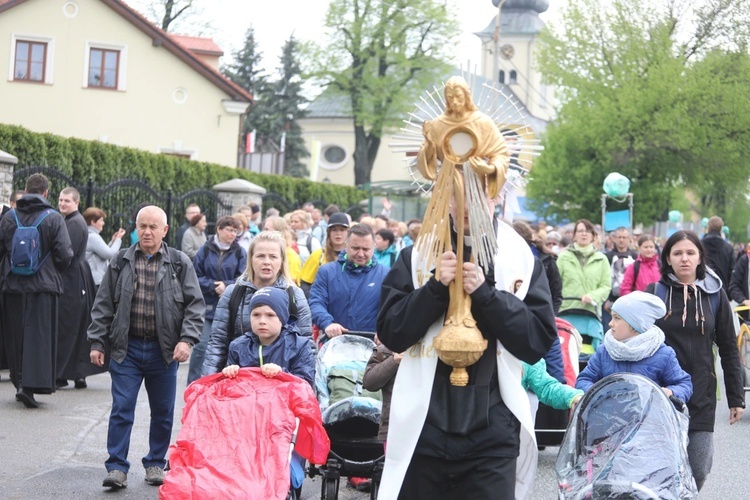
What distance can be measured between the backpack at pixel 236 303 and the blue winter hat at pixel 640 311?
2111 millimetres

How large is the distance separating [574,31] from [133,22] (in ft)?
54.9

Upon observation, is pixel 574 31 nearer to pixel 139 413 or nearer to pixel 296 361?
pixel 139 413

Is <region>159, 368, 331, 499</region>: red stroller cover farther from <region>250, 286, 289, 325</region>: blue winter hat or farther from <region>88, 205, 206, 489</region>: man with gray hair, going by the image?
<region>88, 205, 206, 489</region>: man with gray hair

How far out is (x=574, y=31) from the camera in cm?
4412

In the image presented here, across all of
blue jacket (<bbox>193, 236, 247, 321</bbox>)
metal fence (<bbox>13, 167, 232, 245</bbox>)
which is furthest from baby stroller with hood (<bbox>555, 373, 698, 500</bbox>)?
metal fence (<bbox>13, 167, 232, 245</bbox>)

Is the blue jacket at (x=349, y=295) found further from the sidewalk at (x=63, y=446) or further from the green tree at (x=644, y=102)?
the green tree at (x=644, y=102)

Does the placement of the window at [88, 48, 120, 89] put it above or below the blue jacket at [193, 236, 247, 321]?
above

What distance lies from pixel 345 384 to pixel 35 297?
4.70 meters

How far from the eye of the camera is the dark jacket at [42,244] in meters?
10.7

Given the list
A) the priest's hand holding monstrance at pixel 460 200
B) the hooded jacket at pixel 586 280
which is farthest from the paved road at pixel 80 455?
the priest's hand holding monstrance at pixel 460 200

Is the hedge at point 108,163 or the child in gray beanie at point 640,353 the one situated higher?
the hedge at point 108,163

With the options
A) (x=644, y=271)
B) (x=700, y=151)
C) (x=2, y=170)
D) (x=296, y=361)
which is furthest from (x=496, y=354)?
(x=700, y=151)

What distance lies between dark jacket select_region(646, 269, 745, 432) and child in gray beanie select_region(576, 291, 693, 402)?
0.66 meters

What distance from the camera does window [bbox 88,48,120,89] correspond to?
38094mm
